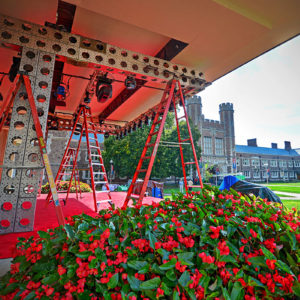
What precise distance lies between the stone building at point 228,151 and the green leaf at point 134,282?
3394 cm

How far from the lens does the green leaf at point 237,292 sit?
912 mm

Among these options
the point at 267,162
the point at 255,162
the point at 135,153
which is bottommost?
the point at 135,153

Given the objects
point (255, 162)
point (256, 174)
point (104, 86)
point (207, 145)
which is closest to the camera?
point (104, 86)

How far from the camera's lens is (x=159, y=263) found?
1.07m

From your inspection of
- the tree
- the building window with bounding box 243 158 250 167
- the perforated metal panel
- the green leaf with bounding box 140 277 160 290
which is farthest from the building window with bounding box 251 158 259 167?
the green leaf with bounding box 140 277 160 290

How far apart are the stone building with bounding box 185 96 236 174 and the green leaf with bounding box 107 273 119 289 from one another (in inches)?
1502

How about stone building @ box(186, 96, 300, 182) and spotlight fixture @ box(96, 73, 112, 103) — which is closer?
spotlight fixture @ box(96, 73, 112, 103)

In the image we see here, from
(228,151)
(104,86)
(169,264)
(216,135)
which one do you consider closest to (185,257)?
(169,264)

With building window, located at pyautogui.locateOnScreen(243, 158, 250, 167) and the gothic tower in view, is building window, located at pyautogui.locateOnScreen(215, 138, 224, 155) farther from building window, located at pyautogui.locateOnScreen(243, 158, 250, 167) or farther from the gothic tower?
building window, located at pyautogui.locateOnScreen(243, 158, 250, 167)

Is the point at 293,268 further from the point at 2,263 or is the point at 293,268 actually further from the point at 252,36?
the point at 252,36

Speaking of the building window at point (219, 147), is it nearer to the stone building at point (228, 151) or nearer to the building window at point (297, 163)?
the stone building at point (228, 151)

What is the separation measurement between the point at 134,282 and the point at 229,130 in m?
43.5

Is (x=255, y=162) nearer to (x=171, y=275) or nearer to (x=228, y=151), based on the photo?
(x=228, y=151)

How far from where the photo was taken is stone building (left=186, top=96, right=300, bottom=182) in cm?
3878
